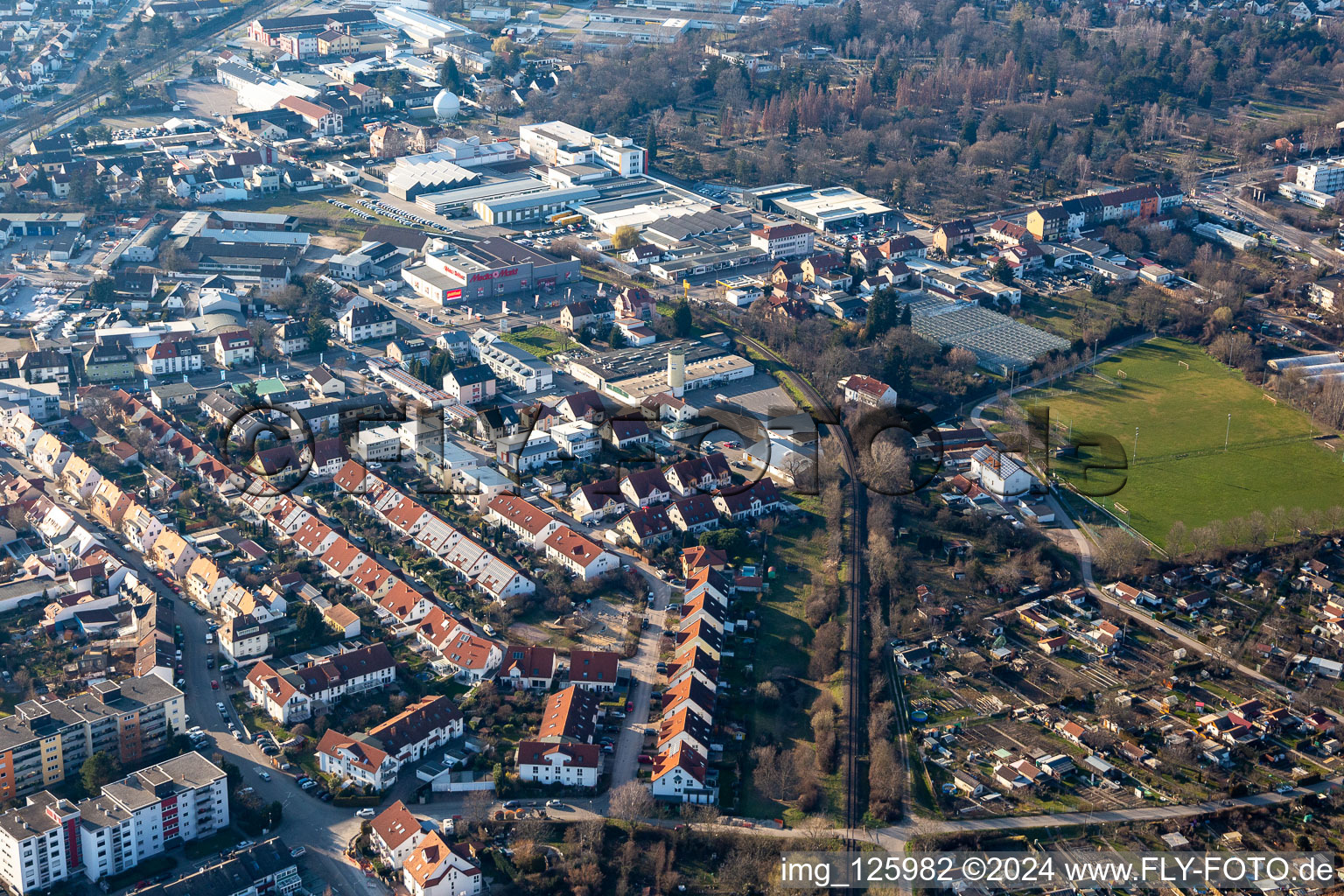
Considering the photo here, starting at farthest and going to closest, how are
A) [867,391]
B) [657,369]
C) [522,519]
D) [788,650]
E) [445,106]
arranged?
[445,106] < [657,369] < [867,391] < [522,519] < [788,650]

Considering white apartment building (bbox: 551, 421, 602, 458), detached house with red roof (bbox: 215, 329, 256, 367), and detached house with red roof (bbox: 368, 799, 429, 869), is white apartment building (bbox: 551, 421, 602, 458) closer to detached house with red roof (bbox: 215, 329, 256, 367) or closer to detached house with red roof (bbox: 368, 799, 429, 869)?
detached house with red roof (bbox: 215, 329, 256, 367)

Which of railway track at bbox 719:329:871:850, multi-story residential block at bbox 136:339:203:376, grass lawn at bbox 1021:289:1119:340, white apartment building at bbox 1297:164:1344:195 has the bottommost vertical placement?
railway track at bbox 719:329:871:850

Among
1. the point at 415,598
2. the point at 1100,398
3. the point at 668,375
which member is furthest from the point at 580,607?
the point at 1100,398

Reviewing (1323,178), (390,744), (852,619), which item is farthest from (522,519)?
(1323,178)

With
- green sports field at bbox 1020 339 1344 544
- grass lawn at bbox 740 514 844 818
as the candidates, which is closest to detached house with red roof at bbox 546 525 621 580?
grass lawn at bbox 740 514 844 818

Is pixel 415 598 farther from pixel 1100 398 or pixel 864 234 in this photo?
pixel 864 234

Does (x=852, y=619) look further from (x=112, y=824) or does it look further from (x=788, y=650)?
(x=112, y=824)
